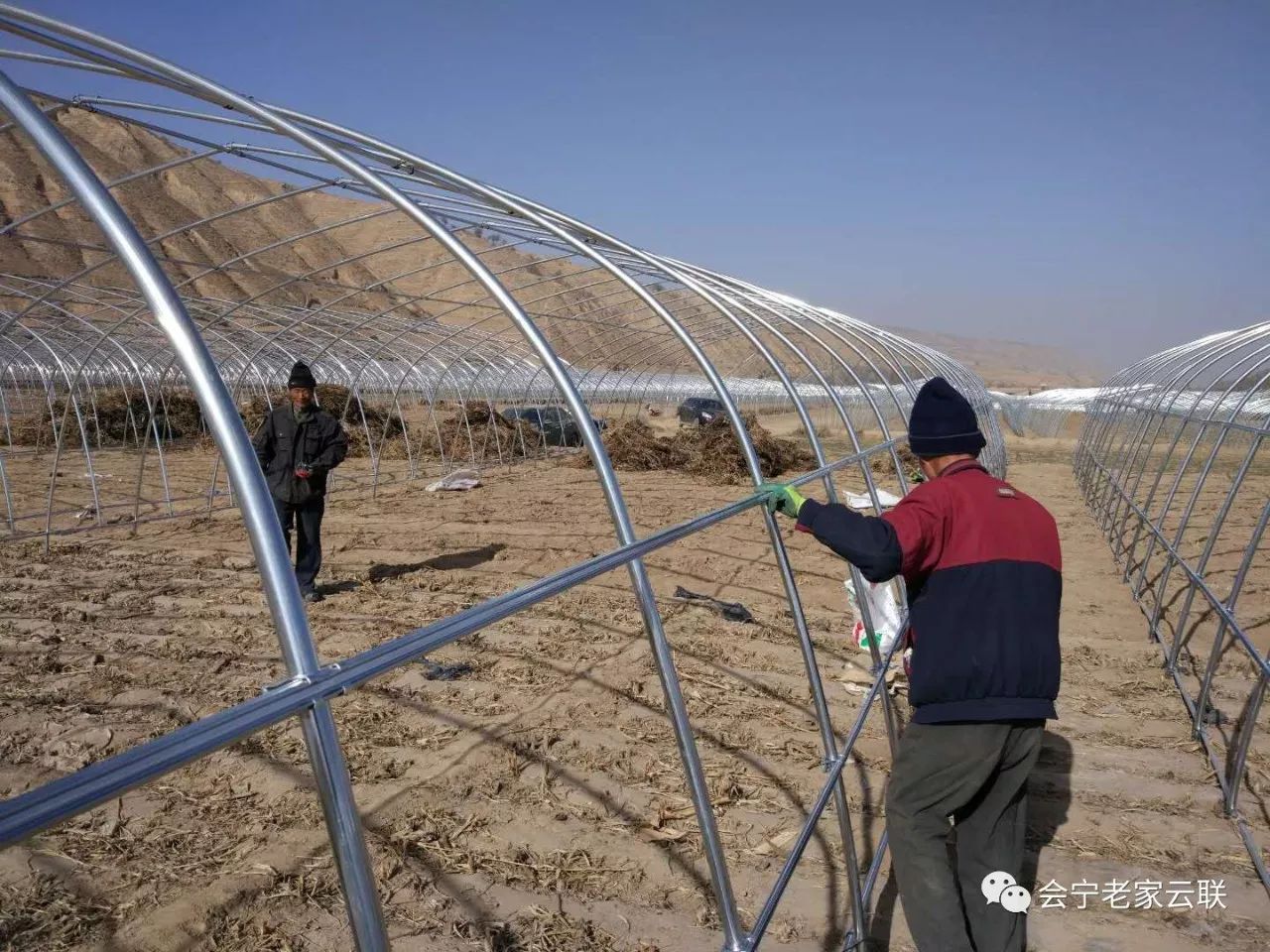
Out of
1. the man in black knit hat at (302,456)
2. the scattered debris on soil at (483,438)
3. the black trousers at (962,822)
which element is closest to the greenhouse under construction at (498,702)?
the black trousers at (962,822)

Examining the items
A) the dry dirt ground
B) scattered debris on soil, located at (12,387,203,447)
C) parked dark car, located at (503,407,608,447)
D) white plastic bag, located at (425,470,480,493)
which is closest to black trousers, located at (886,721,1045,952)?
the dry dirt ground

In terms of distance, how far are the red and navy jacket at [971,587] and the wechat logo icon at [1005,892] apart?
0.62m

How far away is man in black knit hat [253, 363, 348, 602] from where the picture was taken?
7582 millimetres

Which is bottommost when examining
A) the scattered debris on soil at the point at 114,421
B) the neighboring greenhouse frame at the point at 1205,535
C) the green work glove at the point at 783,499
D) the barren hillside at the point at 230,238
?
the neighboring greenhouse frame at the point at 1205,535

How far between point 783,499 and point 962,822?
4.30ft

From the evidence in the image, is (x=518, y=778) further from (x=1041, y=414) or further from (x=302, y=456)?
(x=1041, y=414)

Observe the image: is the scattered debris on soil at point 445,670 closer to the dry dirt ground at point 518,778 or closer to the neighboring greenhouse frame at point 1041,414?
the dry dirt ground at point 518,778

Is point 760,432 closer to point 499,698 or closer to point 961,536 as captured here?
point 499,698

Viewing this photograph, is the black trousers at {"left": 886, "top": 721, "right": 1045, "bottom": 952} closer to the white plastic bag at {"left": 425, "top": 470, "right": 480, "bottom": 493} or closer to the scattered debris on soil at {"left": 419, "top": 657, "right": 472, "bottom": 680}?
the scattered debris on soil at {"left": 419, "top": 657, "right": 472, "bottom": 680}

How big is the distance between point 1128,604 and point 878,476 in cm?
919

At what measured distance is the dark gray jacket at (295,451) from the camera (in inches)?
299

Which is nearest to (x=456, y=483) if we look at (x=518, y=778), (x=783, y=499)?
(x=518, y=778)

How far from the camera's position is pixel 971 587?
9.61ft

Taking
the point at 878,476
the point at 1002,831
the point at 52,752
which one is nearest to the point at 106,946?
the point at 52,752
